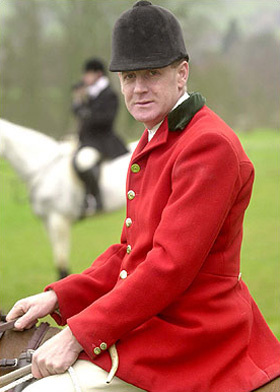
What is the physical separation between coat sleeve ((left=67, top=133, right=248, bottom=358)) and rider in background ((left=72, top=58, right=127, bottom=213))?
4997 mm

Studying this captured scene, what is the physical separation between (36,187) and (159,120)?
530 cm

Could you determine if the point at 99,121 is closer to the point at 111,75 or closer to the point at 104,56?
the point at 111,75

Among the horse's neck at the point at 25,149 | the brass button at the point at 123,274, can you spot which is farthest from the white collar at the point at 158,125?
the horse's neck at the point at 25,149

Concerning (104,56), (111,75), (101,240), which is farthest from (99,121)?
(101,240)

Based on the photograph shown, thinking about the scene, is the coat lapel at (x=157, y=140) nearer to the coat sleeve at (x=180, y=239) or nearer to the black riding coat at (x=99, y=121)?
the coat sleeve at (x=180, y=239)

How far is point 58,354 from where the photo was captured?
1483mm

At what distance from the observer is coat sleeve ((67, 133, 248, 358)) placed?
143 centimetres

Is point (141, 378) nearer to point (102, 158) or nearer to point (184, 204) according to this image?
point (184, 204)

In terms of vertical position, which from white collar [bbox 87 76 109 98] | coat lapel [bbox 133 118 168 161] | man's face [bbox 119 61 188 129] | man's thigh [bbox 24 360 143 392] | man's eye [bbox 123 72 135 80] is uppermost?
man's eye [bbox 123 72 135 80]

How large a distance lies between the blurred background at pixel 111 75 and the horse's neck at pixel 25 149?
1049 millimetres

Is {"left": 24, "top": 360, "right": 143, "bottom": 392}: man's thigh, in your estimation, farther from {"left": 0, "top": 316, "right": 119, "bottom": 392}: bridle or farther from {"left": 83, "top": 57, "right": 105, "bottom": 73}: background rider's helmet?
{"left": 83, "top": 57, "right": 105, "bottom": 73}: background rider's helmet

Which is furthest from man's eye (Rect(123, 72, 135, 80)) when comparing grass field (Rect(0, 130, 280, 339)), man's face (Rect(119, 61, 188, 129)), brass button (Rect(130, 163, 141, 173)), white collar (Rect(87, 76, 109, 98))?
white collar (Rect(87, 76, 109, 98))

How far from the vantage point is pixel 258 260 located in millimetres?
7352

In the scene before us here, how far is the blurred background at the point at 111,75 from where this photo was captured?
26.6 ft
